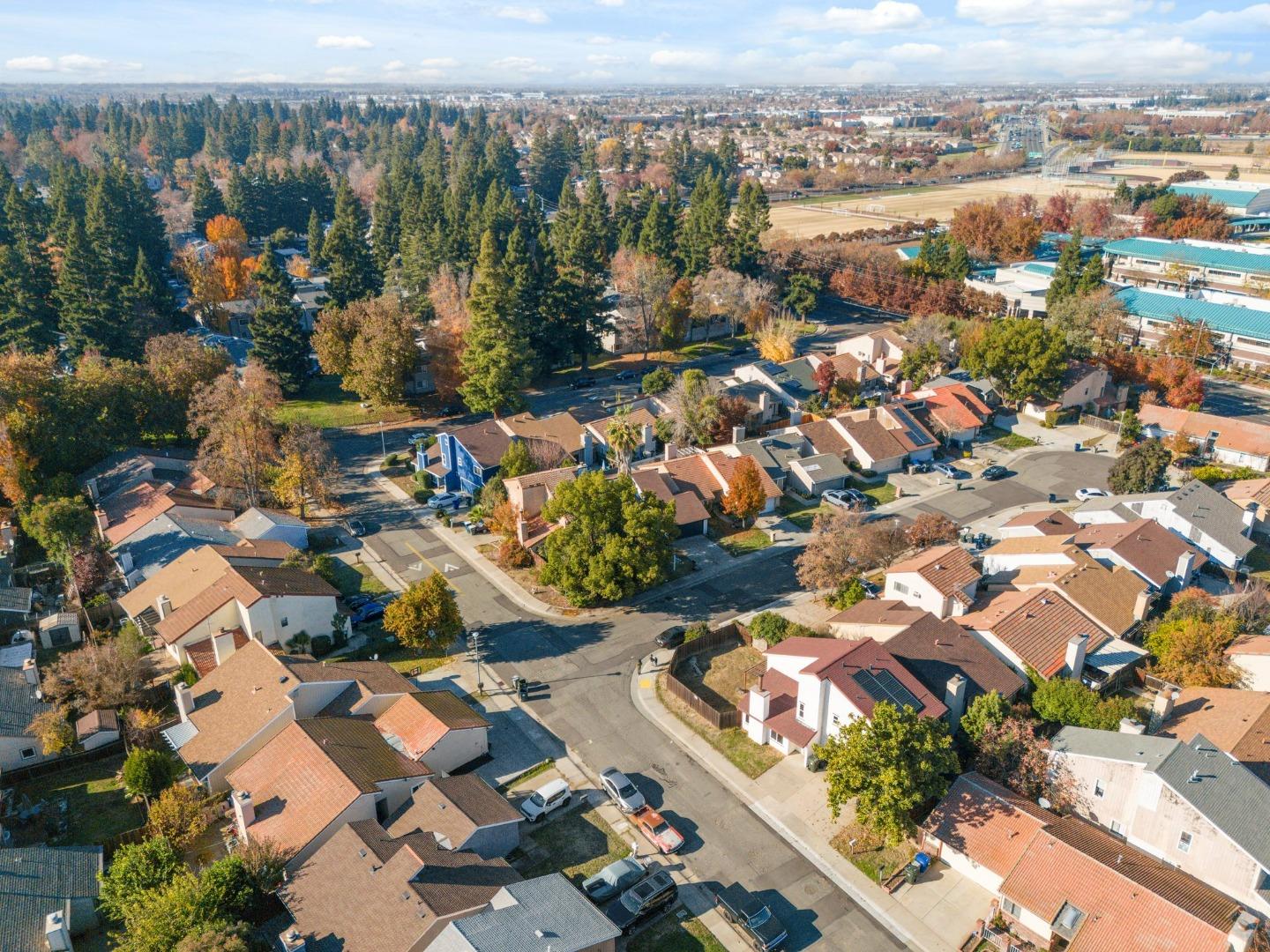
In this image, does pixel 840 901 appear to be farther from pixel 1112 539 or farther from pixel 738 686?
pixel 1112 539

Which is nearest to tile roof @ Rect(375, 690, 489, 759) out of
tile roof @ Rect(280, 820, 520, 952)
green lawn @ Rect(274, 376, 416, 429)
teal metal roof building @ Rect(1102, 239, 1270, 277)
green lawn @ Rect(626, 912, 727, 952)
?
tile roof @ Rect(280, 820, 520, 952)

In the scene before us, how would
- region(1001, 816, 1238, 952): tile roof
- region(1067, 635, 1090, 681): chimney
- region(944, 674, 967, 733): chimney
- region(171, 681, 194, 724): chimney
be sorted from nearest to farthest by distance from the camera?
1. region(1001, 816, 1238, 952): tile roof
2. region(944, 674, 967, 733): chimney
3. region(171, 681, 194, 724): chimney
4. region(1067, 635, 1090, 681): chimney

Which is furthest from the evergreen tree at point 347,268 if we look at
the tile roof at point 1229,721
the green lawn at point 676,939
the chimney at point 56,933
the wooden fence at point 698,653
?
the tile roof at point 1229,721

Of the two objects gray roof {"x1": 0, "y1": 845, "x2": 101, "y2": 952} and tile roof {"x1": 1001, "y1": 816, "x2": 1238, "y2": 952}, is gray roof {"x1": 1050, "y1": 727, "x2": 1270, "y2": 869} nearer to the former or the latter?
tile roof {"x1": 1001, "y1": 816, "x2": 1238, "y2": 952}

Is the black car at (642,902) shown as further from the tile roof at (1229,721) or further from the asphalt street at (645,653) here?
the tile roof at (1229,721)

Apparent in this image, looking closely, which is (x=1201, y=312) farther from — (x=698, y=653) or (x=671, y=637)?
(x=671, y=637)

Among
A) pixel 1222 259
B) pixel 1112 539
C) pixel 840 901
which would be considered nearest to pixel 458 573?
pixel 840 901

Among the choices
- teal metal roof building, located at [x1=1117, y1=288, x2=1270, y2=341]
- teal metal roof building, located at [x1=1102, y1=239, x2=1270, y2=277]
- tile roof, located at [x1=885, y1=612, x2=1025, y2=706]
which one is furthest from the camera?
teal metal roof building, located at [x1=1102, y1=239, x2=1270, y2=277]
